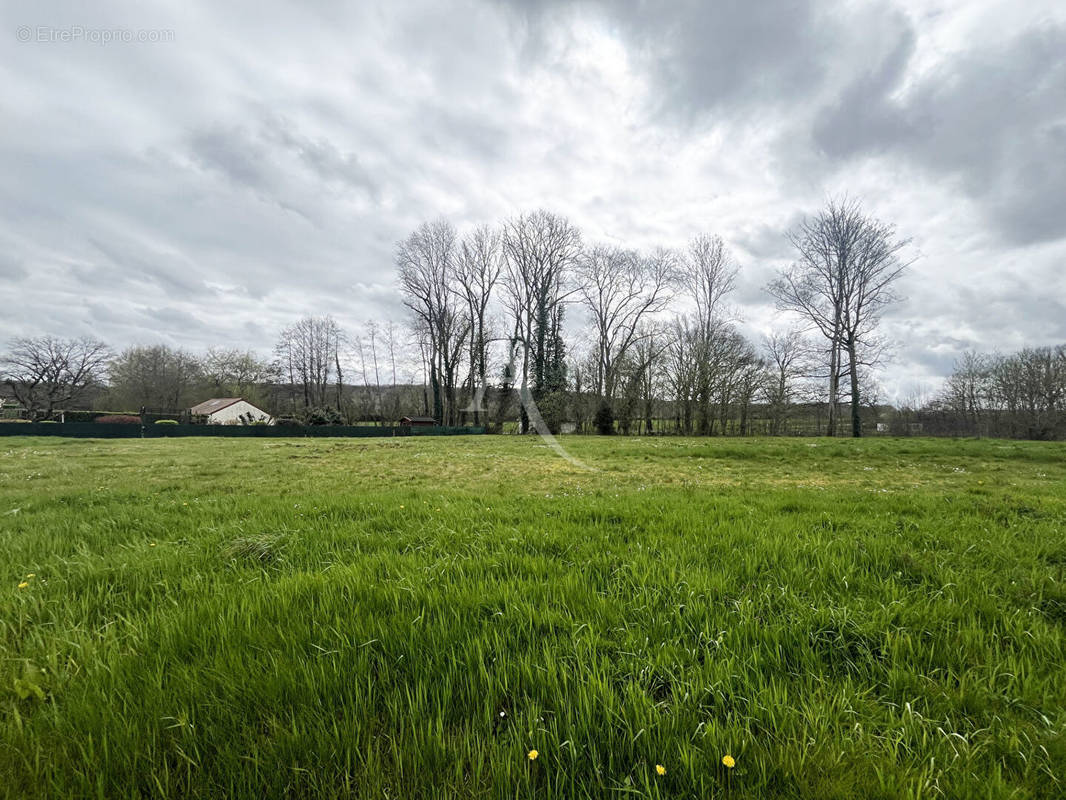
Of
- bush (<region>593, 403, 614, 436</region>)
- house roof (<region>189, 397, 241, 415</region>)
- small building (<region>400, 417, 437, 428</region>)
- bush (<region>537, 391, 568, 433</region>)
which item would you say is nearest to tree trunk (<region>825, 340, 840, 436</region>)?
bush (<region>593, 403, 614, 436</region>)

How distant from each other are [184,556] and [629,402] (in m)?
35.9

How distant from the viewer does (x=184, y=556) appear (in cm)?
325

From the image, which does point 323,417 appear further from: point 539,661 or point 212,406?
point 539,661

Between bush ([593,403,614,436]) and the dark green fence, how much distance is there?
39.8 feet

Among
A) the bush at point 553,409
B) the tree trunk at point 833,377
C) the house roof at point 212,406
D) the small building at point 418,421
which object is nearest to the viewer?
the tree trunk at point 833,377

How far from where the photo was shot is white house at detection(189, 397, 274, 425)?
190ft

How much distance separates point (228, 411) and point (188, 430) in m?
32.3

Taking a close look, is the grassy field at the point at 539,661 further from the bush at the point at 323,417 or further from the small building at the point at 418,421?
the small building at the point at 418,421

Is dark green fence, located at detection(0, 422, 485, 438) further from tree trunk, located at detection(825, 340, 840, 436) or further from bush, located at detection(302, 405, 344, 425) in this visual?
tree trunk, located at detection(825, 340, 840, 436)

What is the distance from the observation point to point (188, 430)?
108 ft

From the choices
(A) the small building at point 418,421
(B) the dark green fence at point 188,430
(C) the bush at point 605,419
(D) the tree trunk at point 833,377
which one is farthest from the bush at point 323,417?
(D) the tree trunk at point 833,377

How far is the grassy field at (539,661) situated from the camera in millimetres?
1244

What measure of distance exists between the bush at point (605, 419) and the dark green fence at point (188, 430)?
12126 millimetres

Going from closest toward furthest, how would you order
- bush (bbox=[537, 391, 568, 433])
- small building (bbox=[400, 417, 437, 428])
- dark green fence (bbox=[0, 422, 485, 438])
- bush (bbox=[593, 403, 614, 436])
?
dark green fence (bbox=[0, 422, 485, 438])
bush (bbox=[593, 403, 614, 436])
bush (bbox=[537, 391, 568, 433])
small building (bbox=[400, 417, 437, 428])
